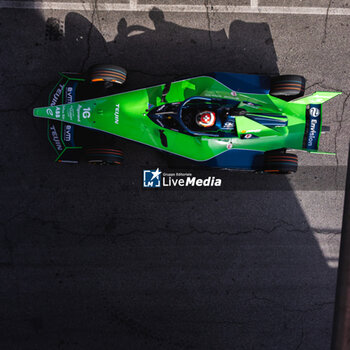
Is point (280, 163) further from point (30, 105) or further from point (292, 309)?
point (30, 105)

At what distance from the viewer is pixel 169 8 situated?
5031 mm

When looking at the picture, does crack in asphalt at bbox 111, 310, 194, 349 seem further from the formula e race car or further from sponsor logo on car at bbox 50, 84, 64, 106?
sponsor logo on car at bbox 50, 84, 64, 106

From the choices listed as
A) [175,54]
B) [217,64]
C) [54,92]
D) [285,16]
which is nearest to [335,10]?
[285,16]

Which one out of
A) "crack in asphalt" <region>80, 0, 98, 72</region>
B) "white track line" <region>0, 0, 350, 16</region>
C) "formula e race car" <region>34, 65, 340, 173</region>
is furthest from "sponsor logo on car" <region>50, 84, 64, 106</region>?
"white track line" <region>0, 0, 350, 16</region>

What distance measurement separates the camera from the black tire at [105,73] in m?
4.35

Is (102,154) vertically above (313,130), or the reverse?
(313,130)

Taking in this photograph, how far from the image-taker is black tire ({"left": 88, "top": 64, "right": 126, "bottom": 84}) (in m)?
4.35

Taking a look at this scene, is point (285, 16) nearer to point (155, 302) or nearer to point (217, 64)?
point (217, 64)

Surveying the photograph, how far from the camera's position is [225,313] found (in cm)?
510

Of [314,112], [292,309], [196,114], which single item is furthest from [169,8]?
[292,309]

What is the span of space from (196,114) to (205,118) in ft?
0.77

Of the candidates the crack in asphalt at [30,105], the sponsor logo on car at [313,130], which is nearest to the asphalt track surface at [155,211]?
the crack in asphalt at [30,105]

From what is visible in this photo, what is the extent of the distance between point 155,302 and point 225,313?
4.40 feet

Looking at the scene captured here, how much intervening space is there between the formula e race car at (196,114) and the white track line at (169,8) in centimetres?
148
